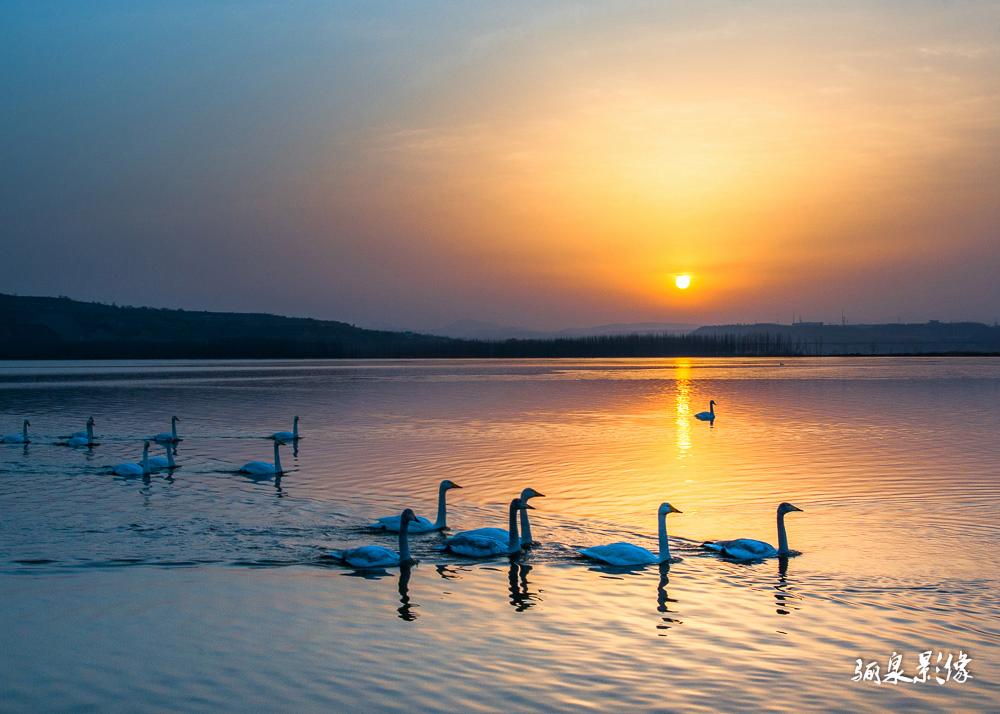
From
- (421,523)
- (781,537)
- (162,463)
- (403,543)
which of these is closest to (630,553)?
(781,537)

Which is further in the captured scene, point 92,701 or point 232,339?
point 232,339

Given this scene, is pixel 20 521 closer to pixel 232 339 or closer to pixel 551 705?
pixel 551 705

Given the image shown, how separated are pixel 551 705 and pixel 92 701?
3.73 meters

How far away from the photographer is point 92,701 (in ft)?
25.1

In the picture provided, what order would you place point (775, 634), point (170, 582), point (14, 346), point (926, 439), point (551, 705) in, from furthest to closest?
point (14, 346) < point (926, 439) < point (170, 582) < point (775, 634) < point (551, 705)

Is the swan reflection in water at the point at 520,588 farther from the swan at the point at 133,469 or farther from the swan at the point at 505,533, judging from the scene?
the swan at the point at 133,469

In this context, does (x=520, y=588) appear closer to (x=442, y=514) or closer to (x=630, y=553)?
(x=630, y=553)

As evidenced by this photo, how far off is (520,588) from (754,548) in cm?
325

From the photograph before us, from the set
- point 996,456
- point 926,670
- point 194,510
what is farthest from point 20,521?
point 996,456

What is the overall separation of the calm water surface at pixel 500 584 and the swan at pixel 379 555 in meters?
0.20

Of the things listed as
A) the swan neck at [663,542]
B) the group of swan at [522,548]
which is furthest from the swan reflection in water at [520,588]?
the swan neck at [663,542]

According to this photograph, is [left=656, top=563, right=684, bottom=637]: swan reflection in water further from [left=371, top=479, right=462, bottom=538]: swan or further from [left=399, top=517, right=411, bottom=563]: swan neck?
[left=371, top=479, right=462, bottom=538]: swan

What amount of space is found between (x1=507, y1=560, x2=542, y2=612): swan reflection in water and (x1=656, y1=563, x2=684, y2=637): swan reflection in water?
1.38 metres

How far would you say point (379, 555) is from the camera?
12.1 metres
